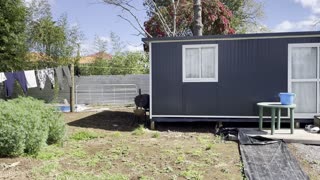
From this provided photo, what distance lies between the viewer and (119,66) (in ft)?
53.0

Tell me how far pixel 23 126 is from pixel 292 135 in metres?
4.99

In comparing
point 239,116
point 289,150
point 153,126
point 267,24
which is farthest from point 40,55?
point 267,24

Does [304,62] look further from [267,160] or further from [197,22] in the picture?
[197,22]

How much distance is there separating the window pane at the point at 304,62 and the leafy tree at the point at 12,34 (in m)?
10.4

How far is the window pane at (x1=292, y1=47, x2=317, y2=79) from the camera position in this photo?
25.6 feet

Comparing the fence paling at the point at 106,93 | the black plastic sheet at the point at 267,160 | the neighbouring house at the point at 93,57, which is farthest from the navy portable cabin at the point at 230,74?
the neighbouring house at the point at 93,57

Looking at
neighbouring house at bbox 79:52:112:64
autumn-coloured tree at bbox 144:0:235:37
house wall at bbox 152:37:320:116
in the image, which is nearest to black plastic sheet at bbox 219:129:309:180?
house wall at bbox 152:37:320:116

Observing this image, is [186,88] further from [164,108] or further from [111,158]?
[111,158]

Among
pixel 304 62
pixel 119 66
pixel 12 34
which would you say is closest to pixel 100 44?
pixel 119 66

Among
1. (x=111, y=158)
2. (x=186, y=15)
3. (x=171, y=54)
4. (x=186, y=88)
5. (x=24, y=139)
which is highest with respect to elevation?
(x=186, y=15)

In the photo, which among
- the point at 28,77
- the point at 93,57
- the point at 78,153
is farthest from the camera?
the point at 93,57

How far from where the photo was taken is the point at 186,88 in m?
8.25

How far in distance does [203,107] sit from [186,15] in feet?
34.9

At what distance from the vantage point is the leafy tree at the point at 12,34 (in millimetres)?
13070
